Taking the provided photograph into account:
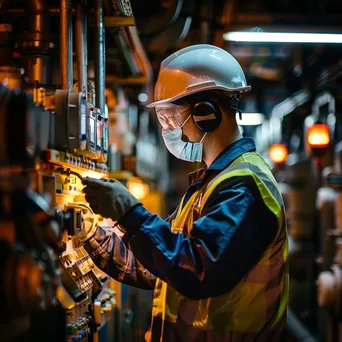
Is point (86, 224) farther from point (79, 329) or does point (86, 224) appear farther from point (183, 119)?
point (183, 119)

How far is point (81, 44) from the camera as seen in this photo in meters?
3.84

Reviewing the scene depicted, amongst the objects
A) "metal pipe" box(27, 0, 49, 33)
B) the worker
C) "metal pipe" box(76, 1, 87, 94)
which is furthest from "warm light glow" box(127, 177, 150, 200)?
the worker

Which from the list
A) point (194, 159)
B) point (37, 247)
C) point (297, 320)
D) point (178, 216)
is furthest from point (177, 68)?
point (297, 320)

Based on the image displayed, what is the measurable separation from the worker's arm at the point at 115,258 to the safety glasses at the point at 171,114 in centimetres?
69

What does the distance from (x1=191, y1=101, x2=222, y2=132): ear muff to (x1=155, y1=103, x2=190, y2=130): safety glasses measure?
87 mm

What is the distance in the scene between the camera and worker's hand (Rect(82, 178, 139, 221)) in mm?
2828

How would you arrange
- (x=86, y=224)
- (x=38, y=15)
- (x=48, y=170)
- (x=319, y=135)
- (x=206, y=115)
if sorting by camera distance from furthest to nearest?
(x=319, y=135) < (x=38, y=15) < (x=86, y=224) < (x=206, y=115) < (x=48, y=170)

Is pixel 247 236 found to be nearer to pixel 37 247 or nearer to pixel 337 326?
pixel 37 247

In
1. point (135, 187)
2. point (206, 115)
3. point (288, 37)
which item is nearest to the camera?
point (206, 115)

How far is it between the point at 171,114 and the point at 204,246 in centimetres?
87

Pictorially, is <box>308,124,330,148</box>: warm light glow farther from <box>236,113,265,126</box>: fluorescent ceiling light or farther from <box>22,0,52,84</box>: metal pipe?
<box>22,0,52,84</box>: metal pipe

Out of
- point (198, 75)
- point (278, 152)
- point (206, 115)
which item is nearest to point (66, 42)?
point (198, 75)

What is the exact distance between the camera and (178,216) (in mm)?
3393

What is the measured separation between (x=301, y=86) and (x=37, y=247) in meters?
9.26
